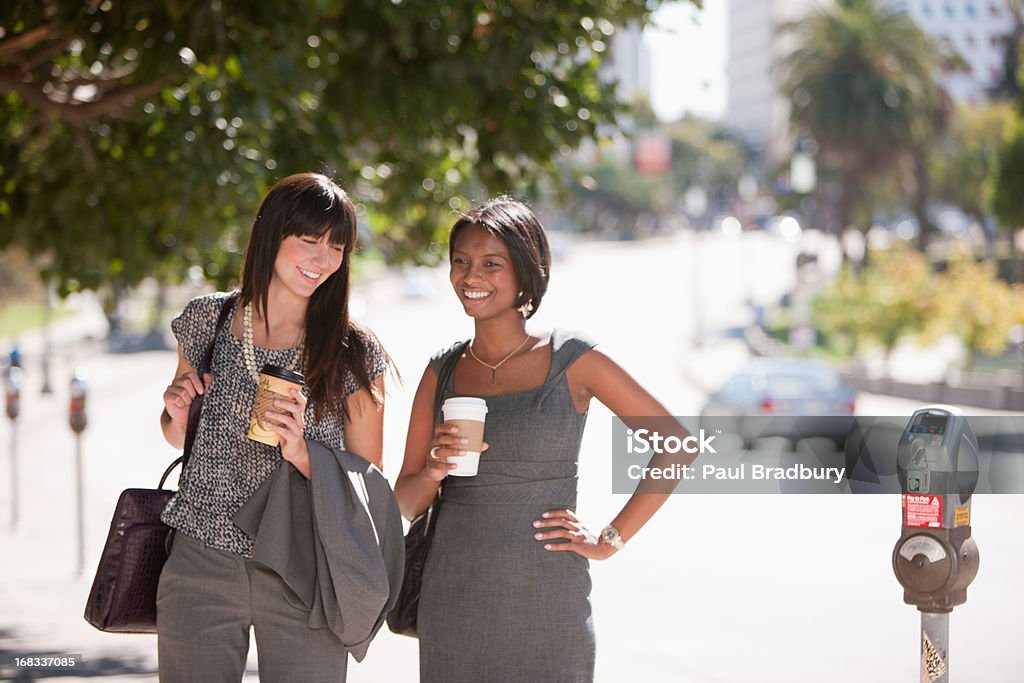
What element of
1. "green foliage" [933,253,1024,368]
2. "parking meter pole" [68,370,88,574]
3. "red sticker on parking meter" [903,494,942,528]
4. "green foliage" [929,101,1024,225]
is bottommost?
"red sticker on parking meter" [903,494,942,528]

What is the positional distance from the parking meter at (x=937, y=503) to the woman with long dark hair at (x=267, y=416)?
1.55 meters

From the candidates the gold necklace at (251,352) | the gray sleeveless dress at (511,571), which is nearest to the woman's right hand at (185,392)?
the gold necklace at (251,352)

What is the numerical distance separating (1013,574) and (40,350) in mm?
42271

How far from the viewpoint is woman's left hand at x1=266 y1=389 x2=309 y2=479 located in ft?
10.8

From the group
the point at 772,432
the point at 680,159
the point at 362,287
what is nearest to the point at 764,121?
the point at 680,159

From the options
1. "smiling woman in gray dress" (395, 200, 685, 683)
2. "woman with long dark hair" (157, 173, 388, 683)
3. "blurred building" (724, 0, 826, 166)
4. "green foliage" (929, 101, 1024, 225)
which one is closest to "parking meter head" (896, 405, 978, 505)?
"smiling woman in gray dress" (395, 200, 685, 683)

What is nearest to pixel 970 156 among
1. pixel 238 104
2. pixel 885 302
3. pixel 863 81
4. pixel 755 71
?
pixel 863 81

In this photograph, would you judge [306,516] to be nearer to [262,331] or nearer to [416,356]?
[262,331]

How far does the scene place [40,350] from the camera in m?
47.6

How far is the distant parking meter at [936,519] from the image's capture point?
158 inches

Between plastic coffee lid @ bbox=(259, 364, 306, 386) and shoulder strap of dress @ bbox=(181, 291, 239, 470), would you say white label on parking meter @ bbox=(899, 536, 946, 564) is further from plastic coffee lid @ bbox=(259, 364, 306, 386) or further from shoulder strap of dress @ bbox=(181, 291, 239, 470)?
shoulder strap of dress @ bbox=(181, 291, 239, 470)

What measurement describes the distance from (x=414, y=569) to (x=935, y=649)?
1586 mm

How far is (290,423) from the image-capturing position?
328cm
